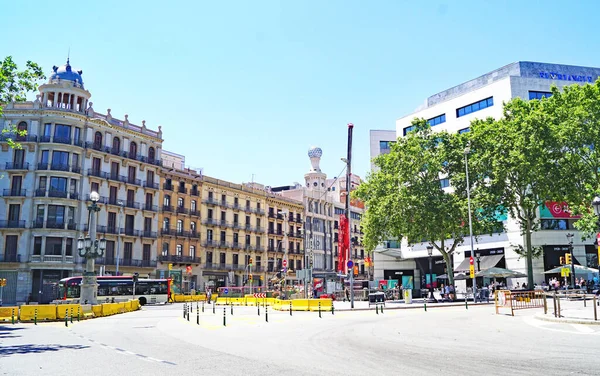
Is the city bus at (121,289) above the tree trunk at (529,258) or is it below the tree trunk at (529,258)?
below

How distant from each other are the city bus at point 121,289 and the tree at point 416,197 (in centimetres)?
2286

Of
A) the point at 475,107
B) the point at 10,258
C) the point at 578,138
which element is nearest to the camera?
the point at 578,138

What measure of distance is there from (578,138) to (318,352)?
3074 cm

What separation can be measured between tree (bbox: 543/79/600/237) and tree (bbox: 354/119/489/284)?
7.26 m

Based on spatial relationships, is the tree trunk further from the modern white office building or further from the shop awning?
the shop awning

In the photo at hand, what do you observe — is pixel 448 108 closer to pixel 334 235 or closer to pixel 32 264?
pixel 334 235

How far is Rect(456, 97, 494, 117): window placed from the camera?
56.1m

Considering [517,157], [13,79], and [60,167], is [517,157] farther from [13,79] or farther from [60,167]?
[60,167]

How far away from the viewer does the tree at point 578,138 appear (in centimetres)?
3472

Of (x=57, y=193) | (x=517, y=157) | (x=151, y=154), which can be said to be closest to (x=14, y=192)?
(x=57, y=193)

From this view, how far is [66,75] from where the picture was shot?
198 feet

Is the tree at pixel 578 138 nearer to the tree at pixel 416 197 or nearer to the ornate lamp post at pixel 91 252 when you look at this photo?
the tree at pixel 416 197

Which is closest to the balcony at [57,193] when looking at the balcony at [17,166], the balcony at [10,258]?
the balcony at [17,166]

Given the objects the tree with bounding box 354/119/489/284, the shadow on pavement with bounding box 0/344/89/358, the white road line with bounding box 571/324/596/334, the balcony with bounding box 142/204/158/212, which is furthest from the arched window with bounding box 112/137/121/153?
the white road line with bounding box 571/324/596/334
